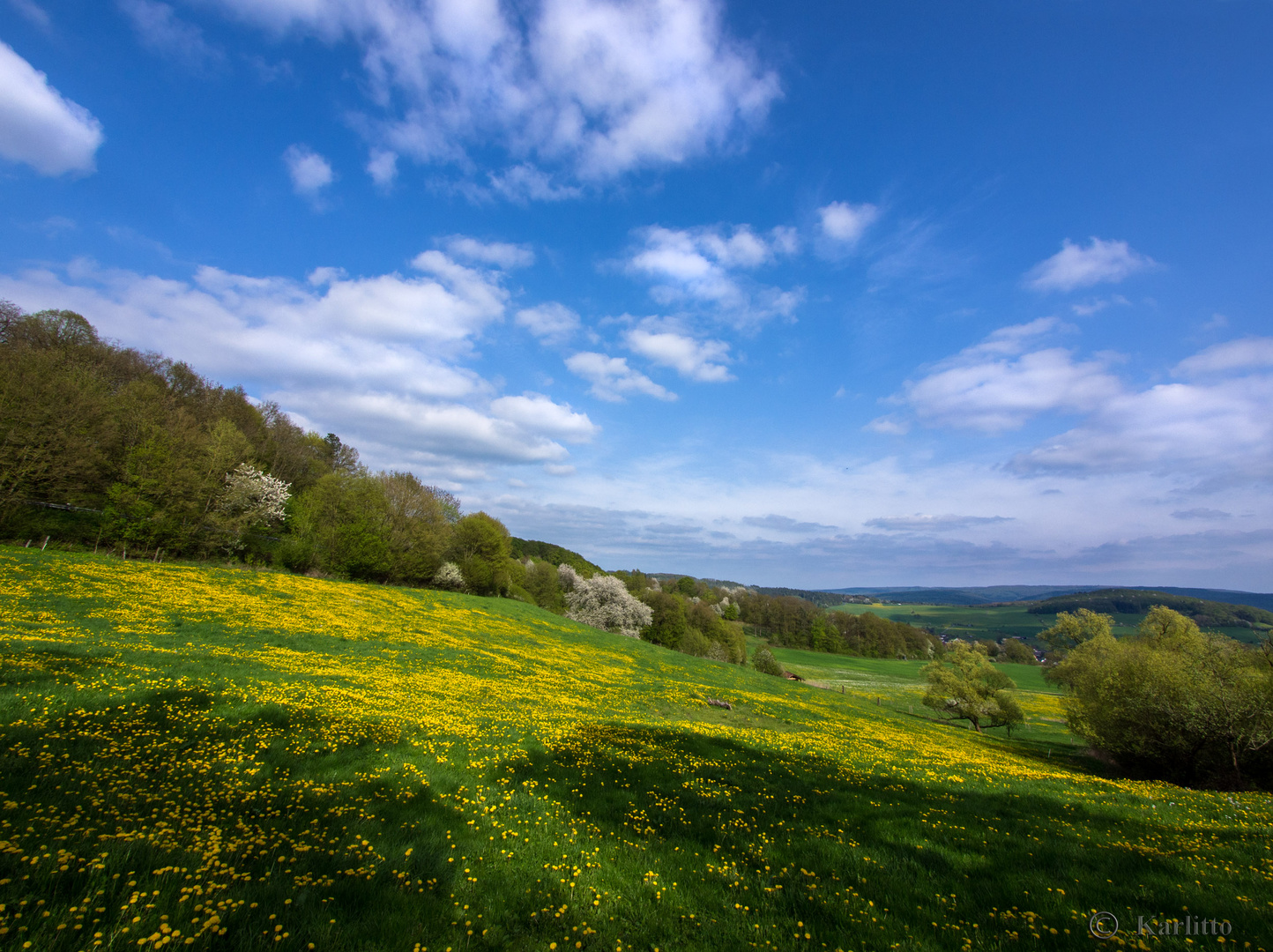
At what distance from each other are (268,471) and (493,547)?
3451 cm

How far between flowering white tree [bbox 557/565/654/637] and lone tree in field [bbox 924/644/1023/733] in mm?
45527

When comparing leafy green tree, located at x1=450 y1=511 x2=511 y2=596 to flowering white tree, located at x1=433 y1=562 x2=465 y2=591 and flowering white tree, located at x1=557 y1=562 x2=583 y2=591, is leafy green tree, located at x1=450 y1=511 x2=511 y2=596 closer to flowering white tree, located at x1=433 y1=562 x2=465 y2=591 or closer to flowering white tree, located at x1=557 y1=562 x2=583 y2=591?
flowering white tree, located at x1=433 y1=562 x2=465 y2=591

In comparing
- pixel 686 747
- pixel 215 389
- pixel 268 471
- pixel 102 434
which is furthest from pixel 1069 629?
pixel 215 389

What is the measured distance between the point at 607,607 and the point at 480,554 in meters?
24.2

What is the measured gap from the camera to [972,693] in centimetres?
5041

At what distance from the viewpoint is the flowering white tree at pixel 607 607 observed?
82.8 metres

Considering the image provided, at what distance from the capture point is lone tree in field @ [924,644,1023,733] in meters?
49.7

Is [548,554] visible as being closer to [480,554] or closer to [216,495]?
[480,554]

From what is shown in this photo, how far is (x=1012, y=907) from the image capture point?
6.76 metres

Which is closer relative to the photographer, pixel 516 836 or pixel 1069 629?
pixel 516 836

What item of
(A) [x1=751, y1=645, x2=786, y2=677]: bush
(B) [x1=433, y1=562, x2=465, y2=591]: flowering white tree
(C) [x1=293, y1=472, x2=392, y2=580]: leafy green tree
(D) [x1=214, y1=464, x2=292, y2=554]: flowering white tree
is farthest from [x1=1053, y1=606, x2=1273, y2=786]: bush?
(B) [x1=433, y1=562, x2=465, y2=591]: flowering white tree

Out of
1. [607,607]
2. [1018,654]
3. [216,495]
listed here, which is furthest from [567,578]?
[1018,654]

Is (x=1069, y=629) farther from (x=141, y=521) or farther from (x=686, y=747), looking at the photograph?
(x=141, y=521)

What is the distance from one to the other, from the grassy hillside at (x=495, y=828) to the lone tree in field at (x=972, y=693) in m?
38.7
